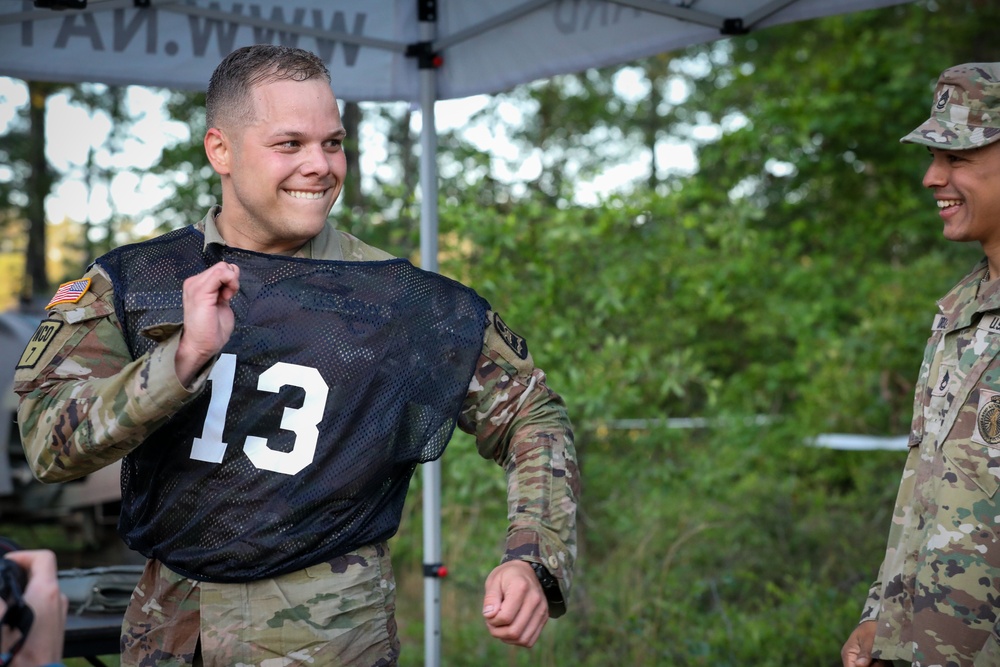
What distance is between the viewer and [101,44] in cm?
368

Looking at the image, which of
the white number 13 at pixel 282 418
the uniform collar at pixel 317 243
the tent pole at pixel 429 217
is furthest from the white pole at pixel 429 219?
the white number 13 at pixel 282 418

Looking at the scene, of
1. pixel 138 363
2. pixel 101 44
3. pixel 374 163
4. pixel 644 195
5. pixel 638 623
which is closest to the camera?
pixel 138 363

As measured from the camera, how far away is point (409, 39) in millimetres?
3992

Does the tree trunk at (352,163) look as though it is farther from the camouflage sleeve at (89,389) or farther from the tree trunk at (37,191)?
the camouflage sleeve at (89,389)

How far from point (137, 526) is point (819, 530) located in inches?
227

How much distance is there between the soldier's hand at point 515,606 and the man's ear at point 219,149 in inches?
40.4

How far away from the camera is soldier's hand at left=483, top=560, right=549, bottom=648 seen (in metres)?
1.81

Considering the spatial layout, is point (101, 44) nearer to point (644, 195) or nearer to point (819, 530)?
point (644, 195)

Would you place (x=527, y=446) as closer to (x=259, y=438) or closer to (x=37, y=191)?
(x=259, y=438)

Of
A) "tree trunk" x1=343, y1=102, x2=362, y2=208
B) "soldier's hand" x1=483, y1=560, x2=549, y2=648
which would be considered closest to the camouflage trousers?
"soldier's hand" x1=483, y1=560, x2=549, y2=648

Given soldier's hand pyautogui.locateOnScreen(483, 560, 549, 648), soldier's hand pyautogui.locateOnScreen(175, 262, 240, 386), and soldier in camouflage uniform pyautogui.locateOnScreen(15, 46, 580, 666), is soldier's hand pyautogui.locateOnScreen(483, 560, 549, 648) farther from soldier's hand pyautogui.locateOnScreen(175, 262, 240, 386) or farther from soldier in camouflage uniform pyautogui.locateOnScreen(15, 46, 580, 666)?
soldier's hand pyautogui.locateOnScreen(175, 262, 240, 386)

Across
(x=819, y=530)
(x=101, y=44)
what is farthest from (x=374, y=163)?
(x=101, y=44)

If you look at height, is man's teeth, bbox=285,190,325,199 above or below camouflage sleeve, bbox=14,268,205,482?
above

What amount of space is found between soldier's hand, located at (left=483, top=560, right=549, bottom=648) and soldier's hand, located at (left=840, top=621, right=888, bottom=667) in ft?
3.66
